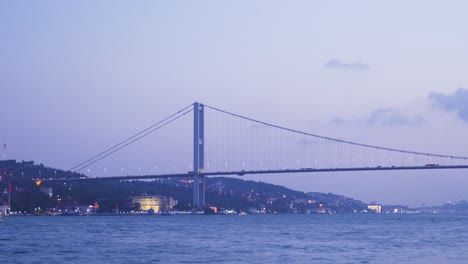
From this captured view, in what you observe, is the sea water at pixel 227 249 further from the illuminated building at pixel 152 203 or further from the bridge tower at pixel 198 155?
the illuminated building at pixel 152 203

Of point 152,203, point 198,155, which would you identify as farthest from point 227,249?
point 152,203

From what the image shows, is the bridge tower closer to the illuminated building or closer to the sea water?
the sea water

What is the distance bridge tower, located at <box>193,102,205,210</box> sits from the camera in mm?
63022

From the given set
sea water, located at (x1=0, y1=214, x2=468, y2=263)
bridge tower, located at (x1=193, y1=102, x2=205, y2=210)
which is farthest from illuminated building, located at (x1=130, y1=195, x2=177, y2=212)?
sea water, located at (x1=0, y1=214, x2=468, y2=263)

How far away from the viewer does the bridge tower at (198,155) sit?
63022 mm

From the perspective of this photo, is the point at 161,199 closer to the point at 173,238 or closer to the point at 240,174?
the point at 240,174

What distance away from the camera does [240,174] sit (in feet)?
201

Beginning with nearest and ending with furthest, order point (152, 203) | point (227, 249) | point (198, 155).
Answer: point (227, 249) < point (198, 155) < point (152, 203)

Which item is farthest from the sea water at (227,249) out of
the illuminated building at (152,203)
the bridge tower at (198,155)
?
the illuminated building at (152,203)

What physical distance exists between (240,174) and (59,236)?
24652mm

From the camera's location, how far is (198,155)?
210 feet

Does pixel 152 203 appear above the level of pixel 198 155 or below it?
below

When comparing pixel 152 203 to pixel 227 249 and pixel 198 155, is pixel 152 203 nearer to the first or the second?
pixel 198 155

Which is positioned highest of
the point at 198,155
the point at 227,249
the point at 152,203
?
the point at 198,155
